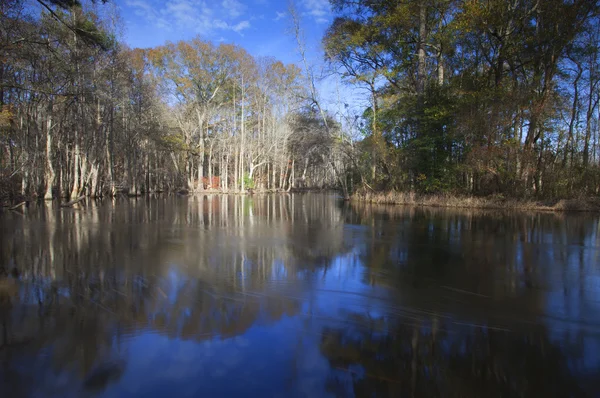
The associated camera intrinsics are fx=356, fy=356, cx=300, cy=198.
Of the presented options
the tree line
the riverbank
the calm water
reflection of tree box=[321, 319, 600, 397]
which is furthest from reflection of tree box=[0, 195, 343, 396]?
the riverbank

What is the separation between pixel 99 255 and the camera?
22.1ft

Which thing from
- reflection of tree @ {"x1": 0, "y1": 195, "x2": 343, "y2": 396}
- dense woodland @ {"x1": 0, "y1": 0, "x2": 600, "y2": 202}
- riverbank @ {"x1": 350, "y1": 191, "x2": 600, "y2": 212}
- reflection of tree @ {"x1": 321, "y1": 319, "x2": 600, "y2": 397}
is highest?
dense woodland @ {"x1": 0, "y1": 0, "x2": 600, "y2": 202}

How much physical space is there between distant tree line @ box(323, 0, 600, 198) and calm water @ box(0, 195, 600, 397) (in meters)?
10.7

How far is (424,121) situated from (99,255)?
1795 centimetres

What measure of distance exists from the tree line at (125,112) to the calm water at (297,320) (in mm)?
9037

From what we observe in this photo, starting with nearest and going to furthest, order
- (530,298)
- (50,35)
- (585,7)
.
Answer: (530,298) → (585,7) → (50,35)

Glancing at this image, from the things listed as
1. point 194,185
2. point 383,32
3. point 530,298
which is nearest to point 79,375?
point 530,298

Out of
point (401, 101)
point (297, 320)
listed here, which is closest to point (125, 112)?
point (401, 101)

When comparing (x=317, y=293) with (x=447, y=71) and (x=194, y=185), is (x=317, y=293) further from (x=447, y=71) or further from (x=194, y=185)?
(x=194, y=185)

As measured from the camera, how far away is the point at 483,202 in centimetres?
1795

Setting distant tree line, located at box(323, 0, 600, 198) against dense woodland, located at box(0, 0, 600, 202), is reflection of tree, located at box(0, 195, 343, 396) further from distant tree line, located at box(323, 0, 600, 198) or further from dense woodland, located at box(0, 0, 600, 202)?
distant tree line, located at box(323, 0, 600, 198)

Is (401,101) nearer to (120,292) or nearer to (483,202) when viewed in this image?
(483,202)

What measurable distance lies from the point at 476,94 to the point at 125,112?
26.2 metres

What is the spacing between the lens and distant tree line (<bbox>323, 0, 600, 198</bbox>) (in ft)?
54.2
